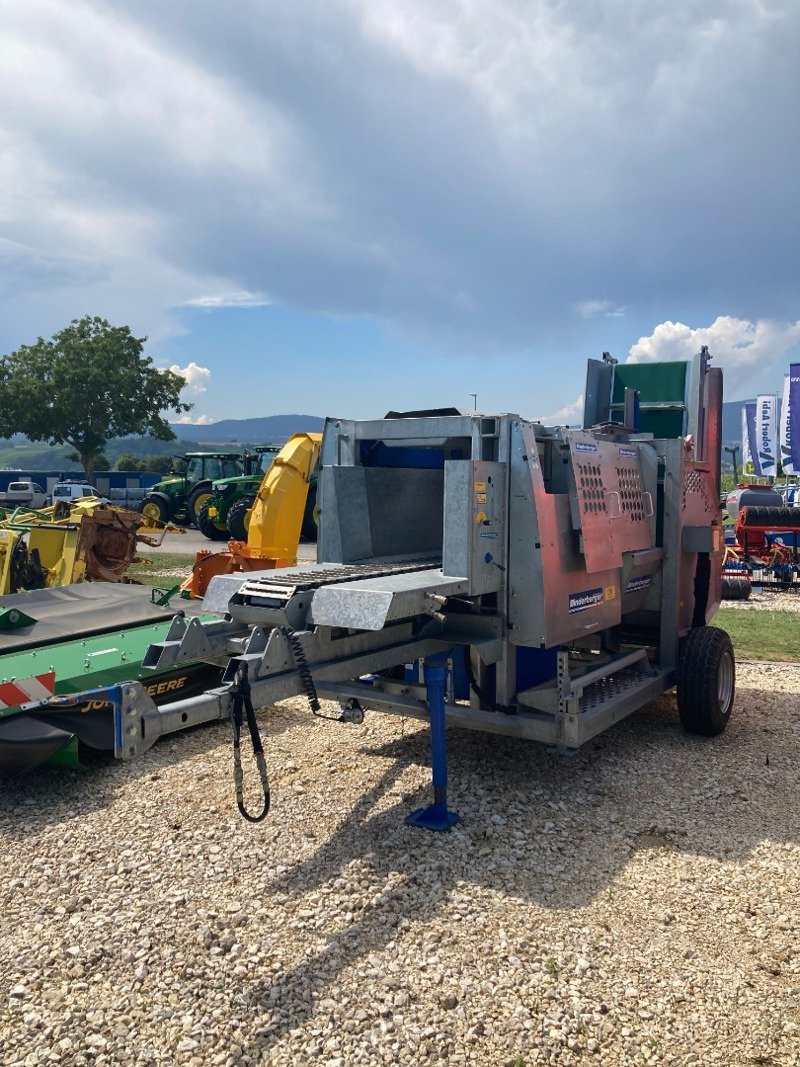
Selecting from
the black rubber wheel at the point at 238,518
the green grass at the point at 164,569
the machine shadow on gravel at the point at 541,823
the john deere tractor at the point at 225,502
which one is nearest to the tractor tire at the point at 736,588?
the machine shadow on gravel at the point at 541,823

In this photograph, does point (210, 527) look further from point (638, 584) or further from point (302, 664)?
point (302, 664)

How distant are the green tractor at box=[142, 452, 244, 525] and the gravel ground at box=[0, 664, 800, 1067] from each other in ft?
61.7

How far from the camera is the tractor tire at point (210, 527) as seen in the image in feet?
72.9

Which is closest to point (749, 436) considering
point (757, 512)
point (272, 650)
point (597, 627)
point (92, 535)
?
point (757, 512)

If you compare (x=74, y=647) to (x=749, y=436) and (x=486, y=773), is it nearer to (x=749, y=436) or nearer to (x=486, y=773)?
(x=486, y=773)

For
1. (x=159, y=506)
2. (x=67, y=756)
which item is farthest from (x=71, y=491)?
(x=67, y=756)

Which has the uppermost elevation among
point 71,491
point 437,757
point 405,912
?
point 71,491

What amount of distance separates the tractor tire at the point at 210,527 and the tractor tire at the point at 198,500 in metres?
0.23

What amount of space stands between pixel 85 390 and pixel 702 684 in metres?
41.4

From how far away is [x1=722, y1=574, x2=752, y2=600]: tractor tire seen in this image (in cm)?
1266

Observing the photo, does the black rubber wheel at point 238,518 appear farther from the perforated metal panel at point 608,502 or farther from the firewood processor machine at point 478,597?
the perforated metal panel at point 608,502

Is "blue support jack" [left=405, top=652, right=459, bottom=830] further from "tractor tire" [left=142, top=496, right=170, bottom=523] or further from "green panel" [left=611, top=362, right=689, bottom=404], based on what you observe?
"tractor tire" [left=142, top=496, right=170, bottom=523]

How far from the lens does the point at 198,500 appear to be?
77.4 ft

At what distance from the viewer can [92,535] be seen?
35.4 ft
